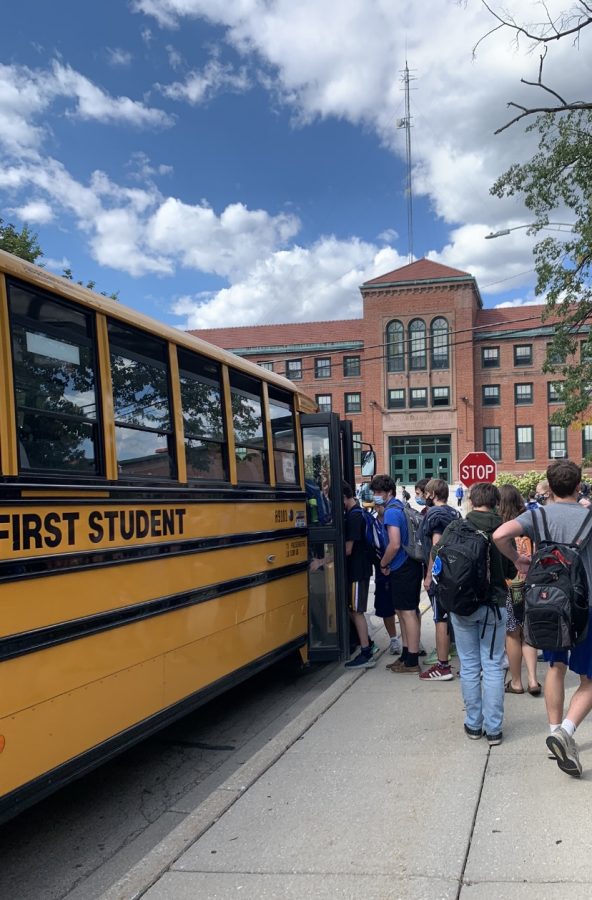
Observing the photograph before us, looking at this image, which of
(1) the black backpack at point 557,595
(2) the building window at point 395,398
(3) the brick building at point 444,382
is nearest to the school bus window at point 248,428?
(1) the black backpack at point 557,595

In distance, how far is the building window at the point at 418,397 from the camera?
43.7 metres

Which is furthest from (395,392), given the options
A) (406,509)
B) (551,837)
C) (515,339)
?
(551,837)

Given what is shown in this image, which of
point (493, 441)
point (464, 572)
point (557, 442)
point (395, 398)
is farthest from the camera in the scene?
point (395, 398)

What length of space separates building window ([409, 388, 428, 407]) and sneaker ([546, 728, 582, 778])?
134 feet

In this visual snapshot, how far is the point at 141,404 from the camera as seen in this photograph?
13.3 ft

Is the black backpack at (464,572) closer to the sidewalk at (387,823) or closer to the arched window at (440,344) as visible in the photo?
the sidewalk at (387,823)

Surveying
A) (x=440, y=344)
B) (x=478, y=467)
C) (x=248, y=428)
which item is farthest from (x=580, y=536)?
(x=440, y=344)

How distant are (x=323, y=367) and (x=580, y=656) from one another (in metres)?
42.0

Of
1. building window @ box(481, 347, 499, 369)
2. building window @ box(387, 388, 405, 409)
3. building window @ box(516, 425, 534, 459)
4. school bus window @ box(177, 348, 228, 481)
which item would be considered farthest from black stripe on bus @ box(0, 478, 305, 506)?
building window @ box(481, 347, 499, 369)

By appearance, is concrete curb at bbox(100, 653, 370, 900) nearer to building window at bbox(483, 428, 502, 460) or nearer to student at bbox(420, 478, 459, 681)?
student at bbox(420, 478, 459, 681)

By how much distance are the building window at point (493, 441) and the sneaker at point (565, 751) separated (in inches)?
1597

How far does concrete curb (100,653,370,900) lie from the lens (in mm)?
2992

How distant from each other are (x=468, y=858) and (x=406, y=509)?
3575 millimetres

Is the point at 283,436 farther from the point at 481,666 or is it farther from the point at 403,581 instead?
the point at 481,666
